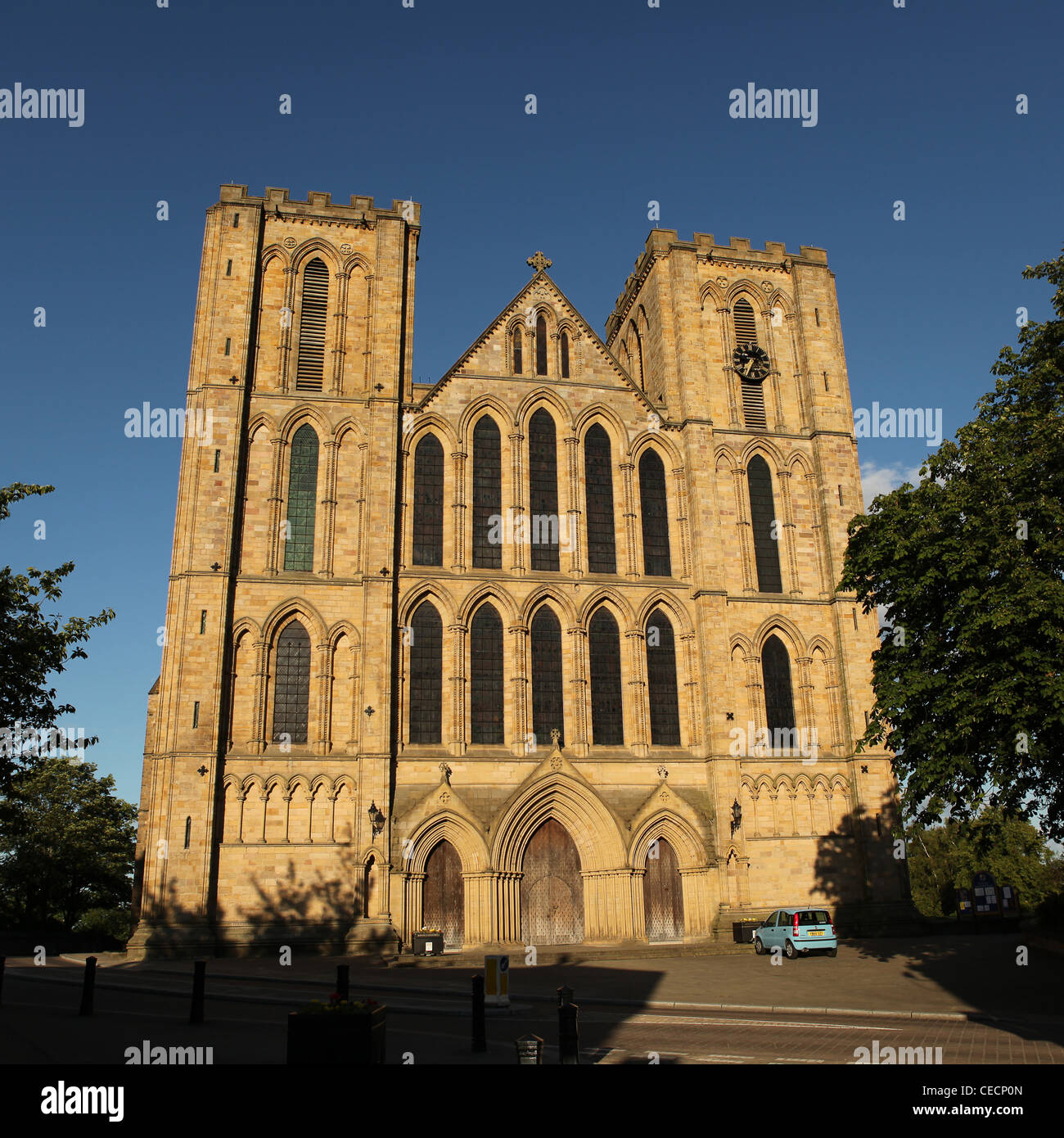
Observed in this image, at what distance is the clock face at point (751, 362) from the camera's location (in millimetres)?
34781

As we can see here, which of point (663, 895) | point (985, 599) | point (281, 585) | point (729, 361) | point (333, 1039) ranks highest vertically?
point (729, 361)

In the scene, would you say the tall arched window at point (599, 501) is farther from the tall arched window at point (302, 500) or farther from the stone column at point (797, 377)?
the tall arched window at point (302, 500)

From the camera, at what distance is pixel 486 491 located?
31203 millimetres

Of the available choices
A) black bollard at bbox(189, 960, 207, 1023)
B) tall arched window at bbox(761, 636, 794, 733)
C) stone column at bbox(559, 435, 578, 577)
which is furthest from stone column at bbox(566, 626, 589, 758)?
black bollard at bbox(189, 960, 207, 1023)

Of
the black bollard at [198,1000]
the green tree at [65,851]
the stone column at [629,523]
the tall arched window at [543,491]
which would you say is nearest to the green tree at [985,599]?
the stone column at [629,523]

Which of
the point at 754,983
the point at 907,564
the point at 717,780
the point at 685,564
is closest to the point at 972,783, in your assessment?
the point at 907,564

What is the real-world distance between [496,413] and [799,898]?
18.1 meters

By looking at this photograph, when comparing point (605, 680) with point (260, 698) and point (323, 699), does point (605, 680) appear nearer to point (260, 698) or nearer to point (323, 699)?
point (323, 699)

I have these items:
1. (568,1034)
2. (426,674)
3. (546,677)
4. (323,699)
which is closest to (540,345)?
(546,677)

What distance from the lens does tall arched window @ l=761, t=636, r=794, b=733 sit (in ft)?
101

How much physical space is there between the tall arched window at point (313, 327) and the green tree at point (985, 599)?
1876 cm

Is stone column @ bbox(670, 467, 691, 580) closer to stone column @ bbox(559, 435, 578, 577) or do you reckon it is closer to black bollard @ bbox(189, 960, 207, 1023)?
stone column @ bbox(559, 435, 578, 577)

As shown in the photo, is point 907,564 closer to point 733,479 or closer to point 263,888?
point 733,479

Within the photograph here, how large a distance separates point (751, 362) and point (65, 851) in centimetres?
3652
